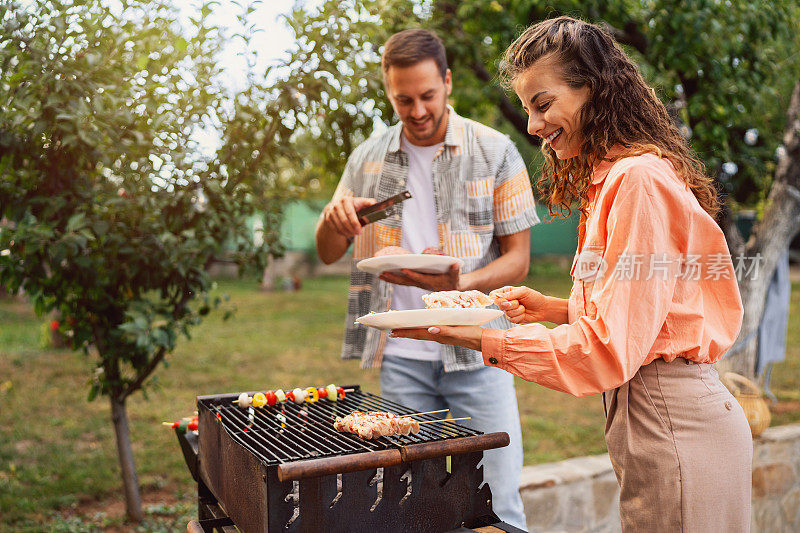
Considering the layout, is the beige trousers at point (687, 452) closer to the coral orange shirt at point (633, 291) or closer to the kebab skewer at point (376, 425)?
the coral orange shirt at point (633, 291)

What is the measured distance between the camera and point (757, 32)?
4730mm

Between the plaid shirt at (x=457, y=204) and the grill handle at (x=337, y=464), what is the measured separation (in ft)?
3.33

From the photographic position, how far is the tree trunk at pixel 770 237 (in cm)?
534

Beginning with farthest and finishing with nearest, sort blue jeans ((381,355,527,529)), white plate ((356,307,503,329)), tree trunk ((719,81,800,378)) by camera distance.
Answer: tree trunk ((719,81,800,378)), blue jeans ((381,355,527,529)), white plate ((356,307,503,329))

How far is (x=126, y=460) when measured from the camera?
402 cm

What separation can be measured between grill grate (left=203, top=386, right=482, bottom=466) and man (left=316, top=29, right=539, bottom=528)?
0.40 metres

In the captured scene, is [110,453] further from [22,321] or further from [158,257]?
[22,321]

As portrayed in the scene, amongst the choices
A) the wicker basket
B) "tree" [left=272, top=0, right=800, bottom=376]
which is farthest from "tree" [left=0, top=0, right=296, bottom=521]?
the wicker basket

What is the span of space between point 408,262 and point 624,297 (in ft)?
3.03

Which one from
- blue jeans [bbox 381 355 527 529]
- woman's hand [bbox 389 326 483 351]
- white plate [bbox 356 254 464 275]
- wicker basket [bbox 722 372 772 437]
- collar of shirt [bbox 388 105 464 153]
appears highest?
collar of shirt [bbox 388 105 464 153]

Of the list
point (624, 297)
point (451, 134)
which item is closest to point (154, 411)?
point (451, 134)

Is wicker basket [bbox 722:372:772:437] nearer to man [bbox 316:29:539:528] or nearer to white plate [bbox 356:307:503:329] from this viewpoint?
man [bbox 316:29:539:528]

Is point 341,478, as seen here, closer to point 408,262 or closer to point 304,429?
point 304,429

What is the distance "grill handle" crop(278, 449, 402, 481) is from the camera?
5.31 ft
